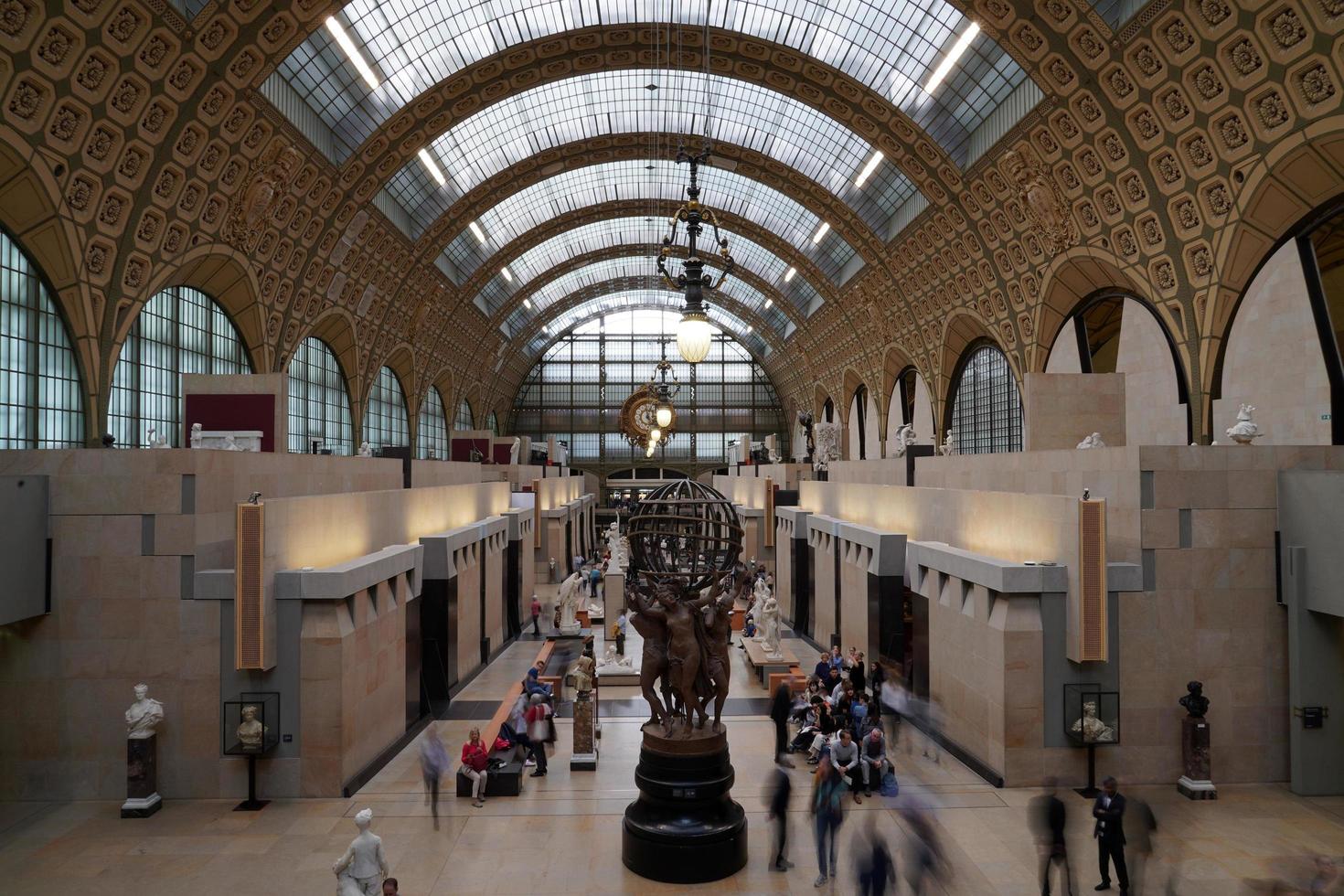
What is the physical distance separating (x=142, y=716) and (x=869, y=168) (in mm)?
29474

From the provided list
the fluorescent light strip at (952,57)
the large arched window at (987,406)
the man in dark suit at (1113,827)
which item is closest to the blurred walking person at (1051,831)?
the man in dark suit at (1113,827)

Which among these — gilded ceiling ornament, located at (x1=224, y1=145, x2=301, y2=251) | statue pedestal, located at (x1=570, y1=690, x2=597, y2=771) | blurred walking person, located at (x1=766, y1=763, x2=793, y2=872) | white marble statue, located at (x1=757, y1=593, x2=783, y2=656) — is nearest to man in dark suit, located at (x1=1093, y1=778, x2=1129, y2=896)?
blurred walking person, located at (x1=766, y1=763, x2=793, y2=872)

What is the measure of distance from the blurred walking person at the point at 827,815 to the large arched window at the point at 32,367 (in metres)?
16.8

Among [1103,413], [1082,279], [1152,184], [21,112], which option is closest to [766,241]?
[1082,279]

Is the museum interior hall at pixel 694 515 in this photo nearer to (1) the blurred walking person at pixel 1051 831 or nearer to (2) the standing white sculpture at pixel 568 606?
(1) the blurred walking person at pixel 1051 831

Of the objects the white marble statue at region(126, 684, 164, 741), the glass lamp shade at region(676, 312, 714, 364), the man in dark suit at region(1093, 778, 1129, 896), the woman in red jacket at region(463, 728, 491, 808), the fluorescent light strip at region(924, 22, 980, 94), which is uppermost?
the fluorescent light strip at region(924, 22, 980, 94)

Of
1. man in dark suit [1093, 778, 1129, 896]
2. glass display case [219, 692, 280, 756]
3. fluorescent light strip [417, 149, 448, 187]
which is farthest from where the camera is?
fluorescent light strip [417, 149, 448, 187]

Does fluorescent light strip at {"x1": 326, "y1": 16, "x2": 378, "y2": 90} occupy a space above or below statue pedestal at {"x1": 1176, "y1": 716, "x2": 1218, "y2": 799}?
above

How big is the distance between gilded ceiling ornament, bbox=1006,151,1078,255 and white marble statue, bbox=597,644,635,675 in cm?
1628

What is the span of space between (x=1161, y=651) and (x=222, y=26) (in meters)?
21.4

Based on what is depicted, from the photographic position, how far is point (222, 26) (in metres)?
18.6

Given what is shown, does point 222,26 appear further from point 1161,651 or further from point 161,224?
point 1161,651

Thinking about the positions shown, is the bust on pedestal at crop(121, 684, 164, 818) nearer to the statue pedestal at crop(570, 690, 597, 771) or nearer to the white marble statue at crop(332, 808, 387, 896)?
the white marble statue at crop(332, 808, 387, 896)

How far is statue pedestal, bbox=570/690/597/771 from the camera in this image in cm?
1264
